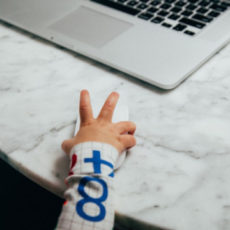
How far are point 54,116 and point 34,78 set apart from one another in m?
0.12

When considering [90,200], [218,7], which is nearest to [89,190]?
[90,200]

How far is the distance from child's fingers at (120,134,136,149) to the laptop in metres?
0.13

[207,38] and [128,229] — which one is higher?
[207,38]

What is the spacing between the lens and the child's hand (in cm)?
45

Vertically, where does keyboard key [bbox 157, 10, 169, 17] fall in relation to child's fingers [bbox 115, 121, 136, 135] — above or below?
above

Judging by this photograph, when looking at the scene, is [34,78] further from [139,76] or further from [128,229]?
[128,229]

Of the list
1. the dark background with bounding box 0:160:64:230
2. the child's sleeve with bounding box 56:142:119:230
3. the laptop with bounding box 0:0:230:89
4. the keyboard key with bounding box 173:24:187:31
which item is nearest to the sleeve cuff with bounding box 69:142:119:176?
the child's sleeve with bounding box 56:142:119:230

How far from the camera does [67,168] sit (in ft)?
1.47

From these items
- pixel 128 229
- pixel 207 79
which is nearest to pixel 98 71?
pixel 207 79

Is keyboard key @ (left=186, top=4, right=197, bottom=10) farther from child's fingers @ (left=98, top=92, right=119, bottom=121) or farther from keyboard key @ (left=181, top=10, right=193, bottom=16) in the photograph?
child's fingers @ (left=98, top=92, right=119, bottom=121)

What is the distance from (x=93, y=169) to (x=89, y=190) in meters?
0.03

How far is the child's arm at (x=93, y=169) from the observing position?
1.29 feet

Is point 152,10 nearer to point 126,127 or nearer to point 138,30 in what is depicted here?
point 138,30

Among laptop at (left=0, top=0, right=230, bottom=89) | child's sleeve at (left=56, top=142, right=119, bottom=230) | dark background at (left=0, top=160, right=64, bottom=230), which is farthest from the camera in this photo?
dark background at (left=0, top=160, right=64, bottom=230)
